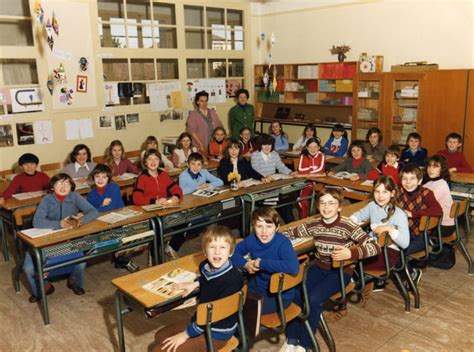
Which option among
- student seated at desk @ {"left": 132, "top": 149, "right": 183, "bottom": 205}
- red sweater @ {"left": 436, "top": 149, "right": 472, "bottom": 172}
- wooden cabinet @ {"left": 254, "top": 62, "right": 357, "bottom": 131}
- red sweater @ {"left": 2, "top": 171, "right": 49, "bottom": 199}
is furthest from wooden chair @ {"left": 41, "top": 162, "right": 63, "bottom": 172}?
red sweater @ {"left": 436, "top": 149, "right": 472, "bottom": 172}

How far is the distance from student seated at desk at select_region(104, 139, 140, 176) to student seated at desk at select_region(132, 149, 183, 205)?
154cm

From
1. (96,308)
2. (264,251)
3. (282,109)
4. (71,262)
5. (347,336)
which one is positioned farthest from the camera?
(282,109)

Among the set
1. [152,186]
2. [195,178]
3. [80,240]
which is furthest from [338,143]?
[80,240]

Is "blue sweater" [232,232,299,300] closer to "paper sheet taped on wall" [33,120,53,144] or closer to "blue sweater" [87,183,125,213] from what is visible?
"blue sweater" [87,183,125,213]

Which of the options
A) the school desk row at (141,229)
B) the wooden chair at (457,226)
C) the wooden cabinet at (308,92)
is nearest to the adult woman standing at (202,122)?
the wooden cabinet at (308,92)

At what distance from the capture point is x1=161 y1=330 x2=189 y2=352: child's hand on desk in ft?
8.40

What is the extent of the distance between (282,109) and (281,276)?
743 cm

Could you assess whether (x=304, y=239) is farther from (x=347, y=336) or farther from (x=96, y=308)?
(x=96, y=308)

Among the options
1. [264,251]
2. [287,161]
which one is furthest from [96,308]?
[287,161]

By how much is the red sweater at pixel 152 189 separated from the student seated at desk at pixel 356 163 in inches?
87.3

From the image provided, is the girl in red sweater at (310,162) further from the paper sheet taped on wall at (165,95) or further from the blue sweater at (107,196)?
the paper sheet taped on wall at (165,95)

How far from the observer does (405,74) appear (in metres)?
7.63

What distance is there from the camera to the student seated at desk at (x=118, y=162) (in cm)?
653

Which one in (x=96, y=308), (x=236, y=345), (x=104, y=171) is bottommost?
(x=96, y=308)
